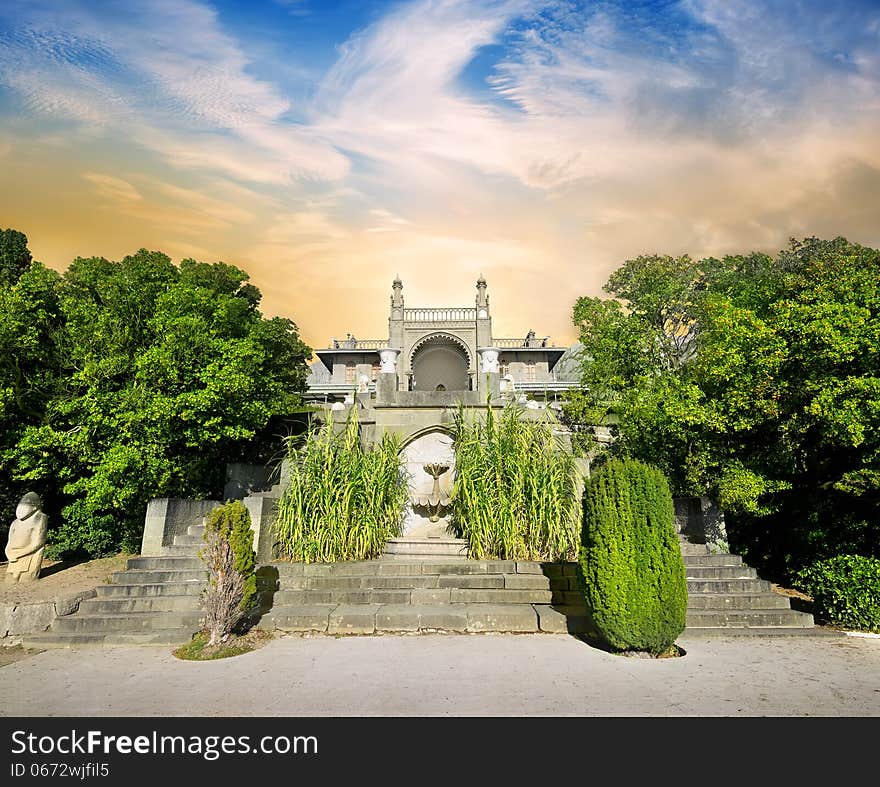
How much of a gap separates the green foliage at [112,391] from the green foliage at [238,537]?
199 inches

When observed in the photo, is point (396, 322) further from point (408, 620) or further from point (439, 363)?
point (408, 620)

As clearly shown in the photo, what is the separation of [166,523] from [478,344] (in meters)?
28.4

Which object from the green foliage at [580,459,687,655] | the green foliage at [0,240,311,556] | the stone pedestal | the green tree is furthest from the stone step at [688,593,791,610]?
the green tree

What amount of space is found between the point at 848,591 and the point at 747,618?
6.24 ft

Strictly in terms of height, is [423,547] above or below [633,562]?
below

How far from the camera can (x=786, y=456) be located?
9.05m

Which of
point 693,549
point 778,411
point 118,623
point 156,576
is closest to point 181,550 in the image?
point 156,576

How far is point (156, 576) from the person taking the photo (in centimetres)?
845

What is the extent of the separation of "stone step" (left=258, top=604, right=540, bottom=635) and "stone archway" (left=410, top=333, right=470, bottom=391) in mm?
30027

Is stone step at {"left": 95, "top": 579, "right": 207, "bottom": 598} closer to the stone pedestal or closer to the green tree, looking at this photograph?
the stone pedestal

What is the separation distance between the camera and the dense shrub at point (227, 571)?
6.27m
